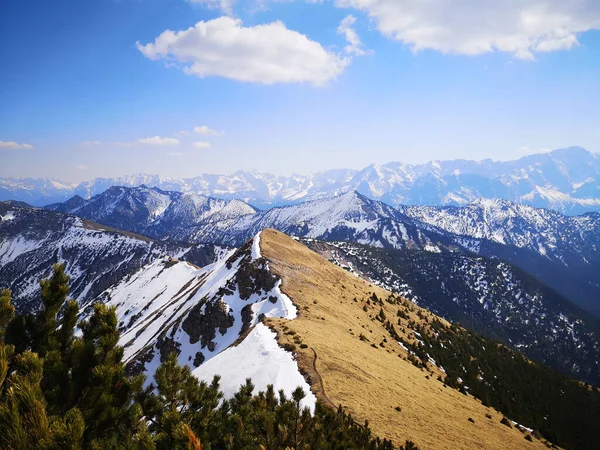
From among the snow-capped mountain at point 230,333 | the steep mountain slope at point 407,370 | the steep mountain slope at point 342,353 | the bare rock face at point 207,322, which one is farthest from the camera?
the bare rock face at point 207,322

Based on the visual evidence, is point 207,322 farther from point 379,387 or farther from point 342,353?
point 379,387

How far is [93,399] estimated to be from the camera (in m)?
7.24

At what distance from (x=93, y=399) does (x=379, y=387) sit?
92.8ft

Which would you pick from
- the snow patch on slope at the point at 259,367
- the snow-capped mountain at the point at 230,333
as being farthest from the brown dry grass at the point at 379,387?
the snow-capped mountain at the point at 230,333

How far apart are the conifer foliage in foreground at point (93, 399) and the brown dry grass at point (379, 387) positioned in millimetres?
15100

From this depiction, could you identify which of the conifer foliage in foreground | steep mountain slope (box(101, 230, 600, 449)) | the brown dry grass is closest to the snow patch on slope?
steep mountain slope (box(101, 230, 600, 449))

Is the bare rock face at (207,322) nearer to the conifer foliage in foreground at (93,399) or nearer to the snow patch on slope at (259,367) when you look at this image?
the snow patch on slope at (259,367)

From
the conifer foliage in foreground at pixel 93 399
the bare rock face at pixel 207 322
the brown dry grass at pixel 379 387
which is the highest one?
the conifer foliage in foreground at pixel 93 399

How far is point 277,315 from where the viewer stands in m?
49.5

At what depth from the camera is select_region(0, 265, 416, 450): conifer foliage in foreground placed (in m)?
4.63

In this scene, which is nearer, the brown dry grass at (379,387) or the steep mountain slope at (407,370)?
the brown dry grass at (379,387)

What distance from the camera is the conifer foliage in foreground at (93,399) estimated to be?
4.63 m

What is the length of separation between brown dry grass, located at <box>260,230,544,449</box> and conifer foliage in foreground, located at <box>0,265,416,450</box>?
594 inches

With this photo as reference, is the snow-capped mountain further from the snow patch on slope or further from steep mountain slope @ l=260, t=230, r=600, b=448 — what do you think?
steep mountain slope @ l=260, t=230, r=600, b=448
